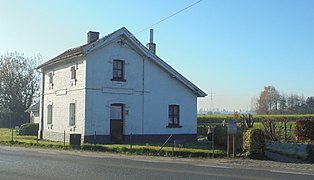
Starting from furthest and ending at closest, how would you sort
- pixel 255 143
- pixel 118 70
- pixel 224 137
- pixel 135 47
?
pixel 135 47, pixel 118 70, pixel 224 137, pixel 255 143

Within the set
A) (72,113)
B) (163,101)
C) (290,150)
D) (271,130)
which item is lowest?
(290,150)

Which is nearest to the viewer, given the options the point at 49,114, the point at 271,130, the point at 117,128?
the point at 117,128

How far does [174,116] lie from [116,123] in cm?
516

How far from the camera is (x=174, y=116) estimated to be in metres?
33.9

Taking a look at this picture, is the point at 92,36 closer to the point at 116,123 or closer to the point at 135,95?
the point at 135,95

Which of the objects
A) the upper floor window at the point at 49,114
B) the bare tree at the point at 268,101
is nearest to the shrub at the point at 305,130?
the upper floor window at the point at 49,114

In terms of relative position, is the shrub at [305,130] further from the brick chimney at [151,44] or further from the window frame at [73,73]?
the window frame at [73,73]

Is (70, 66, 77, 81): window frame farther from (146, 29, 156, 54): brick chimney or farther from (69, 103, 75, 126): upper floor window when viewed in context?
(146, 29, 156, 54): brick chimney

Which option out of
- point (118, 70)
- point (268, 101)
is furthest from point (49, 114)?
point (268, 101)

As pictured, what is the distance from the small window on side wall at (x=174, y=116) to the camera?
1324 inches

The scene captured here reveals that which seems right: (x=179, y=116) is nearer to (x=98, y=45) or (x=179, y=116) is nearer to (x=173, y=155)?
(x=98, y=45)

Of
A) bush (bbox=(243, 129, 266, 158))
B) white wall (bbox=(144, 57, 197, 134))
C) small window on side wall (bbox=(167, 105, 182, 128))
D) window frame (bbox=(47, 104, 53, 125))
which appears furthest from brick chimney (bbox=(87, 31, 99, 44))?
bush (bbox=(243, 129, 266, 158))

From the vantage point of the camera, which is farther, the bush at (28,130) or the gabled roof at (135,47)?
the bush at (28,130)

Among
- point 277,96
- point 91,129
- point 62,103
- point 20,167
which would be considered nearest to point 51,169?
point 20,167
